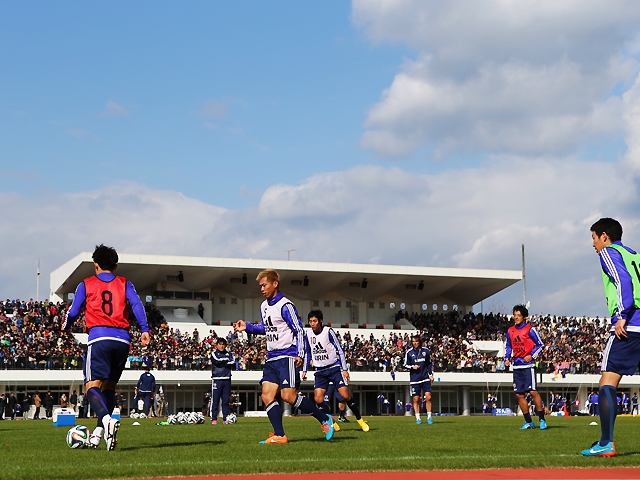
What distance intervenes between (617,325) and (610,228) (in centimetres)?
115

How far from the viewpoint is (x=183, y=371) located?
1953 inches

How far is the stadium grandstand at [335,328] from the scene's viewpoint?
48.4m

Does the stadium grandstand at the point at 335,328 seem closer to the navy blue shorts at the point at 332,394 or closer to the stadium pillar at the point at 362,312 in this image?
the stadium pillar at the point at 362,312

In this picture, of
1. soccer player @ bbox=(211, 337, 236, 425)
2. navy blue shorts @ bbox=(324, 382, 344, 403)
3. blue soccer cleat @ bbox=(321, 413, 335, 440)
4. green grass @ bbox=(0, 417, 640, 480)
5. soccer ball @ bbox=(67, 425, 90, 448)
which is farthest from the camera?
soccer player @ bbox=(211, 337, 236, 425)

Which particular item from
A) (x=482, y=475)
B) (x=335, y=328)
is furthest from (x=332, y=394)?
(x=335, y=328)

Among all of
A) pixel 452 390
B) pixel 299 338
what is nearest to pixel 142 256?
pixel 452 390

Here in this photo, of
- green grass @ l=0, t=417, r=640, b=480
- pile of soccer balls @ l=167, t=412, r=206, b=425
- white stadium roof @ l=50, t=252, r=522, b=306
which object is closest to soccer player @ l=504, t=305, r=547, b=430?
Result: green grass @ l=0, t=417, r=640, b=480

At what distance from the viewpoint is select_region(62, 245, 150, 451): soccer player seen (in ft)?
32.8

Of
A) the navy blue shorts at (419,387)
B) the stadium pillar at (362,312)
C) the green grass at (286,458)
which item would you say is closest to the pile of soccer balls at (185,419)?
the navy blue shorts at (419,387)

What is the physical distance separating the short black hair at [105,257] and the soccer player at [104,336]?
11cm

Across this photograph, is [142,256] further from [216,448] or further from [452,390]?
[216,448]

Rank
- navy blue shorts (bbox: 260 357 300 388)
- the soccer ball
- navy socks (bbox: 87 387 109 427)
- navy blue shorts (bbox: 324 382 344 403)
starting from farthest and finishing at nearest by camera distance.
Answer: navy blue shorts (bbox: 324 382 344 403) < navy blue shorts (bbox: 260 357 300 388) < the soccer ball < navy socks (bbox: 87 387 109 427)

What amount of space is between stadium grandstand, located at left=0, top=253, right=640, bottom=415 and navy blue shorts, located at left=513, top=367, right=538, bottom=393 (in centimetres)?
3360

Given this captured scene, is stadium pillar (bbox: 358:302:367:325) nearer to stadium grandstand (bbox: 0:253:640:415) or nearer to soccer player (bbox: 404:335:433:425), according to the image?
stadium grandstand (bbox: 0:253:640:415)
